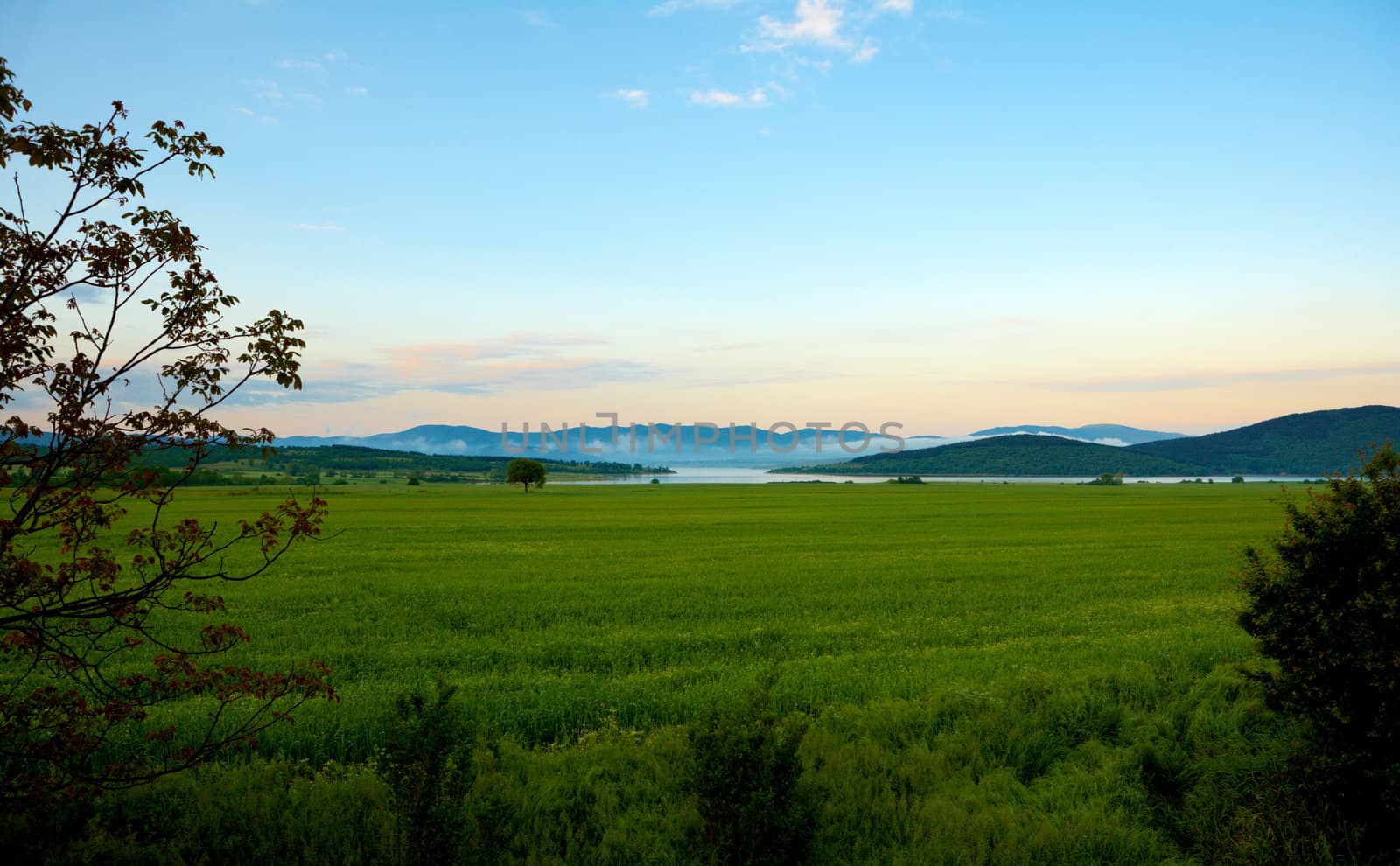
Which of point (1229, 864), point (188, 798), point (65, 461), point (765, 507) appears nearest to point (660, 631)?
point (188, 798)

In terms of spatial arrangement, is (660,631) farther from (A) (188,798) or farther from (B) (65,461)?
(B) (65,461)

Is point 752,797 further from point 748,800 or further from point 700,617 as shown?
point 700,617

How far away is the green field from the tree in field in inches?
22.3

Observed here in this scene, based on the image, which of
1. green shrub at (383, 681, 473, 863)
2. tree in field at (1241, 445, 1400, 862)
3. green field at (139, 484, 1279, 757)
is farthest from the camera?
green field at (139, 484, 1279, 757)

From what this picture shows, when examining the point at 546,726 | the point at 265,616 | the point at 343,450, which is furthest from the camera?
the point at 343,450

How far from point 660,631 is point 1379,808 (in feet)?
39.8

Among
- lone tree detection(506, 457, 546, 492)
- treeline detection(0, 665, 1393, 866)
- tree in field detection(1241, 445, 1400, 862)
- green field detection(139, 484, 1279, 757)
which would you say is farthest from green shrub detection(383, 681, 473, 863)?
lone tree detection(506, 457, 546, 492)

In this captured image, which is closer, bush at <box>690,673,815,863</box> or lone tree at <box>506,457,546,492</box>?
bush at <box>690,673,815,863</box>

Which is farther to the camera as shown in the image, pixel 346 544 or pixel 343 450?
pixel 343 450

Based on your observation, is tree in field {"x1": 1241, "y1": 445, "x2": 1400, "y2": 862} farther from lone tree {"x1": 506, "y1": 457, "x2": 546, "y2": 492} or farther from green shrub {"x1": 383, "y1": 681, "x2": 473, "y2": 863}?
lone tree {"x1": 506, "y1": 457, "x2": 546, "y2": 492}

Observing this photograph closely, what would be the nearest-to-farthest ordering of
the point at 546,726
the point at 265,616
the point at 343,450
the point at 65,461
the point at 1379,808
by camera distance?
the point at 65,461
the point at 1379,808
the point at 546,726
the point at 265,616
the point at 343,450

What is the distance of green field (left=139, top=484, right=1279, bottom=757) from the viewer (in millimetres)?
11094

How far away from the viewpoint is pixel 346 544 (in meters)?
36.7

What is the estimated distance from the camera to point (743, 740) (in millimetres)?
6328
